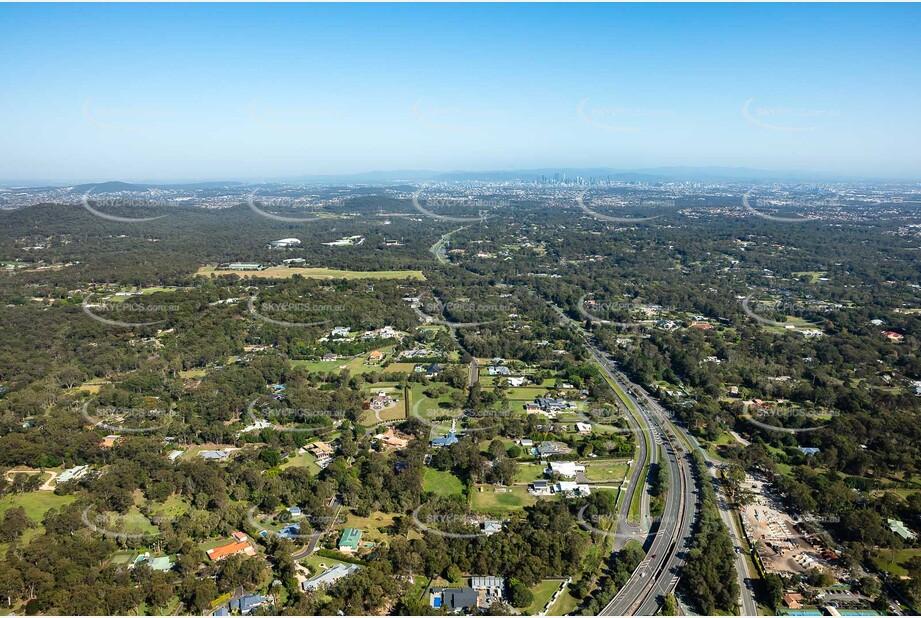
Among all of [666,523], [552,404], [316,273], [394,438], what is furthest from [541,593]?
[316,273]

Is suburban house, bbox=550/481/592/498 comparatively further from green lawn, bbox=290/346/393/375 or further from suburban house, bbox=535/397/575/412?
green lawn, bbox=290/346/393/375

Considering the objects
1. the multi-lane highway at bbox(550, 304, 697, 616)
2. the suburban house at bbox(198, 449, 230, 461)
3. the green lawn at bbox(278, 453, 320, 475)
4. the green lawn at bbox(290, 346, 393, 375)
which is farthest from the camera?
the green lawn at bbox(290, 346, 393, 375)

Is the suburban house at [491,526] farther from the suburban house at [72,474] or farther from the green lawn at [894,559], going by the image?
the suburban house at [72,474]

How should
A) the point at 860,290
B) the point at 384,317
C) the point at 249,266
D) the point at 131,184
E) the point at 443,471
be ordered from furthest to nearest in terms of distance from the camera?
the point at 131,184, the point at 249,266, the point at 860,290, the point at 384,317, the point at 443,471

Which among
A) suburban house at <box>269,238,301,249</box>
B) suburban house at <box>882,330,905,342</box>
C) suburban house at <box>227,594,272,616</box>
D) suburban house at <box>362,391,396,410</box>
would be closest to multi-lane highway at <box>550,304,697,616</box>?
suburban house at <box>227,594,272,616</box>

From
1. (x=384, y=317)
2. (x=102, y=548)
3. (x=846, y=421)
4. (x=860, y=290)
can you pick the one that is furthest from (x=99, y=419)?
(x=860, y=290)

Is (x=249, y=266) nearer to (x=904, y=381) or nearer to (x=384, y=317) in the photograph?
(x=384, y=317)

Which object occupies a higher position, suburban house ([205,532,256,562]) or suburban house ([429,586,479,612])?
suburban house ([205,532,256,562])
